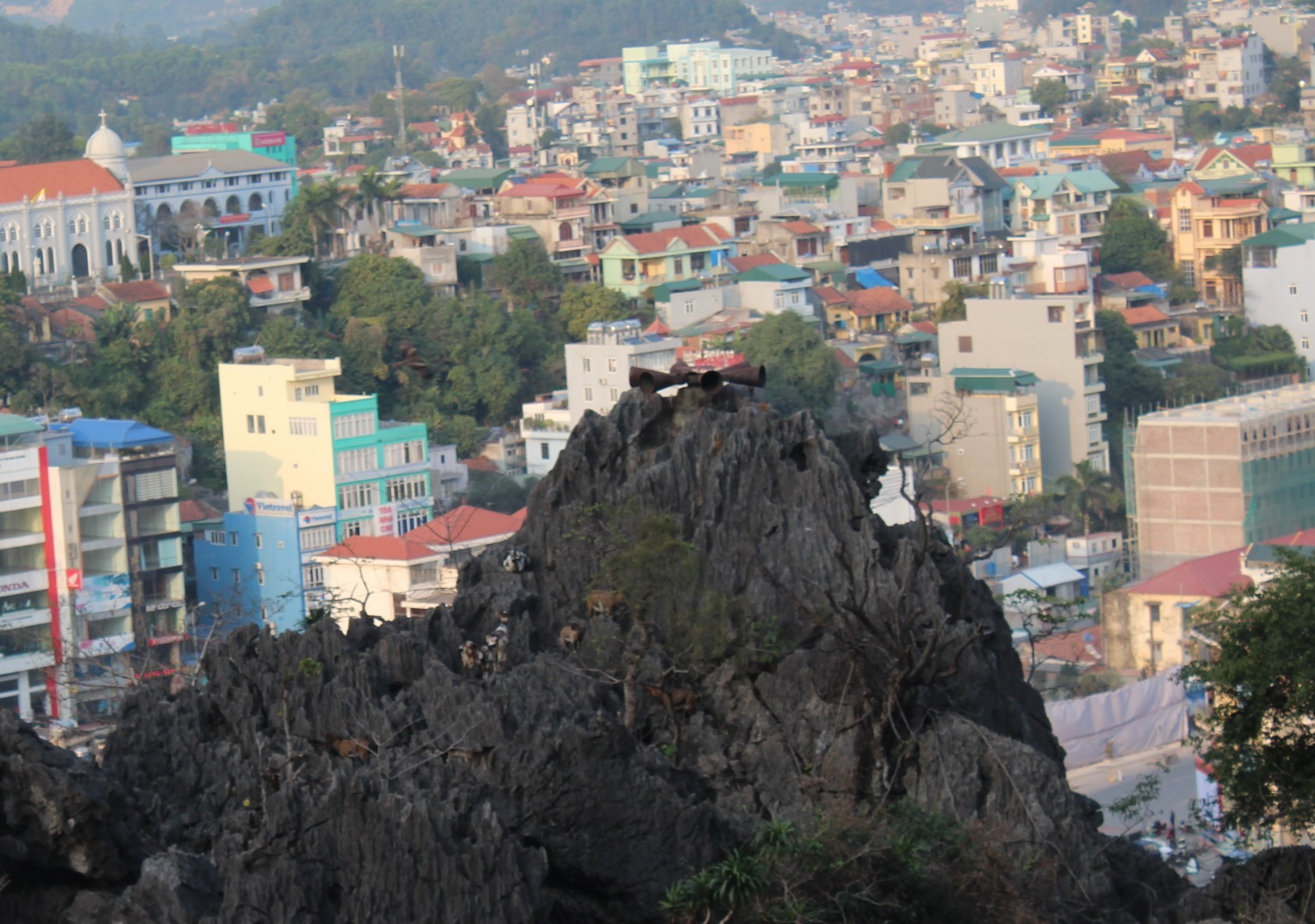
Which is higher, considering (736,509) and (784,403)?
(736,509)

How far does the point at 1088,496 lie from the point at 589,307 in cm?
1311

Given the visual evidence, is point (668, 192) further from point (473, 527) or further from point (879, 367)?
point (473, 527)

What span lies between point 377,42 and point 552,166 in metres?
60.1

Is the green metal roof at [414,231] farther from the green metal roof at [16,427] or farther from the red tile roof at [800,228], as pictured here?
the green metal roof at [16,427]

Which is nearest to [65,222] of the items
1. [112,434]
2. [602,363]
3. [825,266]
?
[602,363]

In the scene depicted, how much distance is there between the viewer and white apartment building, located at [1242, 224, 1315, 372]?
2522 inches

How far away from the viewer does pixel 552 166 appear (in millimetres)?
86062

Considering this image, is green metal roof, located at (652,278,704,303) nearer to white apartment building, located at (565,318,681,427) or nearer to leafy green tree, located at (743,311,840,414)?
leafy green tree, located at (743,311,840,414)

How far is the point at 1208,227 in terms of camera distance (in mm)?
70000

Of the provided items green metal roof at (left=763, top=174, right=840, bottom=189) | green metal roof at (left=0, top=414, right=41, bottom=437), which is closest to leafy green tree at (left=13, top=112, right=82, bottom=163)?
green metal roof at (left=763, top=174, right=840, bottom=189)

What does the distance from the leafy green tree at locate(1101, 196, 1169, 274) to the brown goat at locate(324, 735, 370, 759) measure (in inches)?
2316

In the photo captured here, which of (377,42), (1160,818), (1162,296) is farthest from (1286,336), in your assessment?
(377,42)

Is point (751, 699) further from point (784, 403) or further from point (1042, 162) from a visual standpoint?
point (1042, 162)

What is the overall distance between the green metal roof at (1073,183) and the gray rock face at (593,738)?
196 ft
